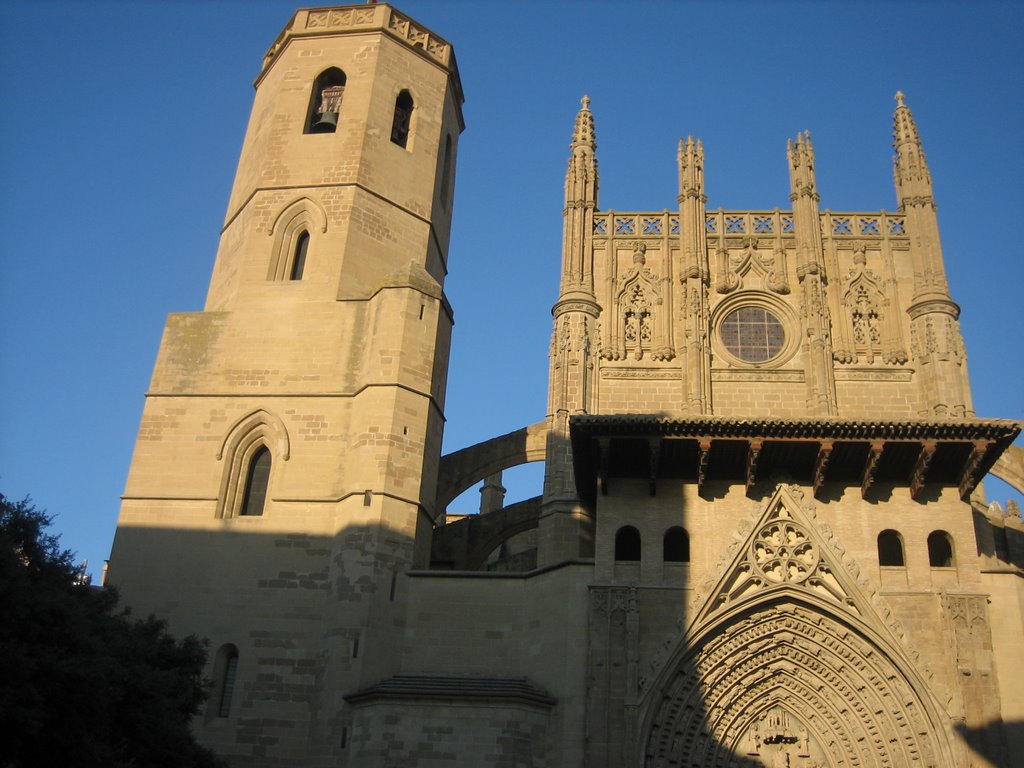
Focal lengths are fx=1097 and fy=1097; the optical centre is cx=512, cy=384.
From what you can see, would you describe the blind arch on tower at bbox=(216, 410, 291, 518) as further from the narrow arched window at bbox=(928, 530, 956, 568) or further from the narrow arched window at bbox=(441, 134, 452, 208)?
the narrow arched window at bbox=(928, 530, 956, 568)

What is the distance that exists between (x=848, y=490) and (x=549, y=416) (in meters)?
4.92

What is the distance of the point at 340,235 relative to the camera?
63.3 feet

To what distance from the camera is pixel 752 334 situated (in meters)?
19.1

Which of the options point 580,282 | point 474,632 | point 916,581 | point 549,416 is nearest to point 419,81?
point 580,282

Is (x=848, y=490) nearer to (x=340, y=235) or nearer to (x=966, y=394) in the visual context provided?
(x=966, y=394)

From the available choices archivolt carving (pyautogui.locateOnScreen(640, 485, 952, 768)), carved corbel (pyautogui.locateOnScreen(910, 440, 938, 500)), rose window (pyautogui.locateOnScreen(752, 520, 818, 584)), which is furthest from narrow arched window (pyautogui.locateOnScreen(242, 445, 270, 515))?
carved corbel (pyautogui.locateOnScreen(910, 440, 938, 500))

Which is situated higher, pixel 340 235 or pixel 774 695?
pixel 340 235

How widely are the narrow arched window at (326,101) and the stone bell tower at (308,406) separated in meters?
0.04

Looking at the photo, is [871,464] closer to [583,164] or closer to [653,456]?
[653,456]

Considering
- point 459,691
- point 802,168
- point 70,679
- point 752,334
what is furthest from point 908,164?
point 70,679

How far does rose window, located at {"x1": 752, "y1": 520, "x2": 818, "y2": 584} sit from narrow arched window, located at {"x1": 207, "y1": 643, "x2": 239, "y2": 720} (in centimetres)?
762

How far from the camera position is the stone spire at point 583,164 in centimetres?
2025

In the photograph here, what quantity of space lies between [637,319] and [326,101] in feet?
24.9

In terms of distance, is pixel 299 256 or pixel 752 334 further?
pixel 299 256
